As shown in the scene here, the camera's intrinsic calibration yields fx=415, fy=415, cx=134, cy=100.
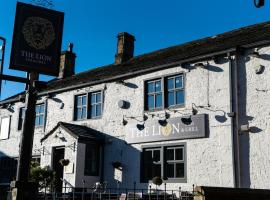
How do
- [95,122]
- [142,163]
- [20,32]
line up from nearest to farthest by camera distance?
[20,32] → [142,163] → [95,122]

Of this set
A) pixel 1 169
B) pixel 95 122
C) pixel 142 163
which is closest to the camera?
pixel 142 163

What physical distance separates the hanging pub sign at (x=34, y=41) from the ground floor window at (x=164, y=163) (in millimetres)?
7703

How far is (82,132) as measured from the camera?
63.0 feet

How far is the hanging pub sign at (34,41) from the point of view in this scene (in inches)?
398

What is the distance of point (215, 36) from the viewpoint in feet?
66.4

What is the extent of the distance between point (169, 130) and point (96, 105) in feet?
16.1

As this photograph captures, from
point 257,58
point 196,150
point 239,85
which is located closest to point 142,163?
point 196,150

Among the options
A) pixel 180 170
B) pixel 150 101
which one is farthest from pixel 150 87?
pixel 180 170

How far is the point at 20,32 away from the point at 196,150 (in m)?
8.54

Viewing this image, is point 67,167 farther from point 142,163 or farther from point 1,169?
point 1,169

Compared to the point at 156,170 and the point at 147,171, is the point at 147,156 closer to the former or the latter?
the point at 147,171

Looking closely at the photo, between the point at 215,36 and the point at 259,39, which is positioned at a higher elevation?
the point at 215,36

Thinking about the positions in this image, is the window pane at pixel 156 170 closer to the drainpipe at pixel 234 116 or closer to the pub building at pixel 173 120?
the pub building at pixel 173 120

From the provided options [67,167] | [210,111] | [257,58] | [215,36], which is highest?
[215,36]
